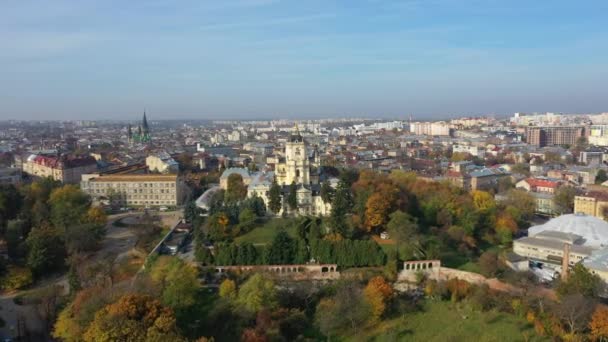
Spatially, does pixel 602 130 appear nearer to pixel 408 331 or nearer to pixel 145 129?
pixel 145 129

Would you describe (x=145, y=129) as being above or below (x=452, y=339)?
above

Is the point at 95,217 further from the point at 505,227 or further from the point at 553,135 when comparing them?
the point at 553,135

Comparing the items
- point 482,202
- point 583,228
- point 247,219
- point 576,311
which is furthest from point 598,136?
point 576,311

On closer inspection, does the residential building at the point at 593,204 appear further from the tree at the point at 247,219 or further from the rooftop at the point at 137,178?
the rooftop at the point at 137,178

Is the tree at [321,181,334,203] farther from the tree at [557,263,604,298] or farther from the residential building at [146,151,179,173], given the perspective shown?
the residential building at [146,151,179,173]

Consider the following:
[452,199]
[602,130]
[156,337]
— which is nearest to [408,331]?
[156,337]

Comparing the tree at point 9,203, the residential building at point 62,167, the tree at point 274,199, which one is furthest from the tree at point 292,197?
the residential building at point 62,167
